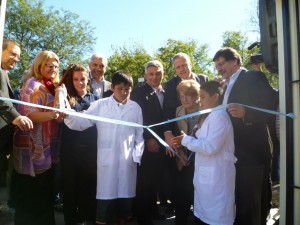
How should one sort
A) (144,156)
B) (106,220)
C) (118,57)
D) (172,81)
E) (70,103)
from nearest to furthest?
1. (106,220)
2. (70,103)
3. (144,156)
4. (172,81)
5. (118,57)

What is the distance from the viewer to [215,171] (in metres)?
2.72

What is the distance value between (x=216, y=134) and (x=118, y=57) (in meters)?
32.9

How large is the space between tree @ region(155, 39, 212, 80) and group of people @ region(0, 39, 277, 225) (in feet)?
92.8

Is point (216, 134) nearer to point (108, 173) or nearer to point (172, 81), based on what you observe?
point (108, 173)

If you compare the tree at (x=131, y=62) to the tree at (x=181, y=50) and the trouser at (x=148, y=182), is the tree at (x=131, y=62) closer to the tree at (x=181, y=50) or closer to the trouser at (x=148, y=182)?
the tree at (x=181, y=50)

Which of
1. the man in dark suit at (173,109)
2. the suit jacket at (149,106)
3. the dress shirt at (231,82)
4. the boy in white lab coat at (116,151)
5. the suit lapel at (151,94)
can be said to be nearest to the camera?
the dress shirt at (231,82)

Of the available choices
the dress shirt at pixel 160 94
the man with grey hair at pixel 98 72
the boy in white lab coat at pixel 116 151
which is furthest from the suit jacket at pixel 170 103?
the man with grey hair at pixel 98 72

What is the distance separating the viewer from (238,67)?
3324 millimetres

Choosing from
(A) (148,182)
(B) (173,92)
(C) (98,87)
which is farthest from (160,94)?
(A) (148,182)

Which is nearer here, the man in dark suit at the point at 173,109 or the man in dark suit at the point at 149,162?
the man in dark suit at the point at 173,109

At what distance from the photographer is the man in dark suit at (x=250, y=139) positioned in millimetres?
2918

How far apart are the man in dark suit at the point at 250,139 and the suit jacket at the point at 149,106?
1.14 metres

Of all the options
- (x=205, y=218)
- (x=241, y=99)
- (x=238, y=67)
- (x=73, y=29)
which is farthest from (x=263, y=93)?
(x=73, y=29)

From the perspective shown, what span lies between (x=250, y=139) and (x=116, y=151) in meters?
1.41
